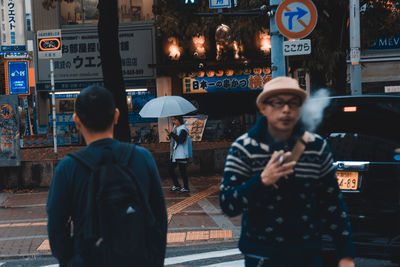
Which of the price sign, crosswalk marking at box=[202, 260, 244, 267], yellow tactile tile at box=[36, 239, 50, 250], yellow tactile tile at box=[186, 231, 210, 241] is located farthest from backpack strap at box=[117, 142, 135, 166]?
the price sign

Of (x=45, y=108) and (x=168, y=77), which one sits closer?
(x=168, y=77)

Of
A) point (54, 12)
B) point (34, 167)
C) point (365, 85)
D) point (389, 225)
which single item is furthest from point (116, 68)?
point (365, 85)

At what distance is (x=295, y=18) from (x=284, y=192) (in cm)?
641

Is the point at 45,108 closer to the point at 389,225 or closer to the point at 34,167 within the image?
the point at 34,167

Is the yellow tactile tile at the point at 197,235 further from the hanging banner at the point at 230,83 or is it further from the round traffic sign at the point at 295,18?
the hanging banner at the point at 230,83

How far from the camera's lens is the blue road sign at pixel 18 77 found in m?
26.3

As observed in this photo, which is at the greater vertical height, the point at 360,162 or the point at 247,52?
the point at 247,52

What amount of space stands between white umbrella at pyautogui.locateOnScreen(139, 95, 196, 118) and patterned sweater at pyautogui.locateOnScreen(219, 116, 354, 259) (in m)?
10.4

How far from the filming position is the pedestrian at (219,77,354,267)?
2.85 meters

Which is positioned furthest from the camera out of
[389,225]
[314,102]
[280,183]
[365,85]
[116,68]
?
[365,85]

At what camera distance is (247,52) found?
24.0m

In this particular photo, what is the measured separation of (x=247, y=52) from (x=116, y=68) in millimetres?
11286

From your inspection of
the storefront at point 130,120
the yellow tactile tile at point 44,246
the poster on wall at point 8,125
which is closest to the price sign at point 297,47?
the yellow tactile tile at point 44,246

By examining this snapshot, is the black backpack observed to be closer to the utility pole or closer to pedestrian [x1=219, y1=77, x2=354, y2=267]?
pedestrian [x1=219, y1=77, x2=354, y2=267]
